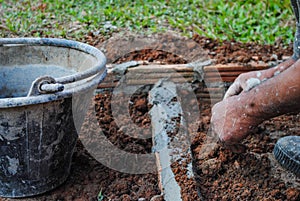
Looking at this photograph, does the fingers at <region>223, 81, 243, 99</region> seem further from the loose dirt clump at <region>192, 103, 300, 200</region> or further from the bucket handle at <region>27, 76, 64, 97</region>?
the bucket handle at <region>27, 76, 64, 97</region>

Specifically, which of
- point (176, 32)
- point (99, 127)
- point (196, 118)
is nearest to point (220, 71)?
point (196, 118)

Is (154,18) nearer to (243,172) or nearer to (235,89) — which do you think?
(235,89)

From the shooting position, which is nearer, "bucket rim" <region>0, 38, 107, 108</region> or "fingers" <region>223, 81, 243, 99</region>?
"bucket rim" <region>0, 38, 107, 108</region>

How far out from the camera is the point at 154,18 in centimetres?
458

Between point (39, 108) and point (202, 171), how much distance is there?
1112mm

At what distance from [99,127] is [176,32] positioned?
1447mm

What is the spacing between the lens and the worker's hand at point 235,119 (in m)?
2.39

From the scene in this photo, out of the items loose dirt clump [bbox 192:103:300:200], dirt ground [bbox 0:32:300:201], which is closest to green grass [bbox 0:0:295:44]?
dirt ground [bbox 0:32:300:201]

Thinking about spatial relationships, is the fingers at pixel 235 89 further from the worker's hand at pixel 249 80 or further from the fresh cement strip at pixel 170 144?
the fresh cement strip at pixel 170 144

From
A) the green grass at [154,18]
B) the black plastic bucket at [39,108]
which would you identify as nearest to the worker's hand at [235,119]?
the black plastic bucket at [39,108]

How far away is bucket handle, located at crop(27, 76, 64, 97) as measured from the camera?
7.04ft

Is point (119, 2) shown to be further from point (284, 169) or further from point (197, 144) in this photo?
point (284, 169)

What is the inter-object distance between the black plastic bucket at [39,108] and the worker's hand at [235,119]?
71 centimetres

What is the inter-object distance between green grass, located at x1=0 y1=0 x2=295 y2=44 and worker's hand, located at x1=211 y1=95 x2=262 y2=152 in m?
1.77
